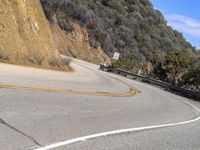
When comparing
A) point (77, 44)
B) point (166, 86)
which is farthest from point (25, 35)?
point (77, 44)

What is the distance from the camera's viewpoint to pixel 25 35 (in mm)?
32094

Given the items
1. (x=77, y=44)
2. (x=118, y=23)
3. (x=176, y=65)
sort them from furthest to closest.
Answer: (x=118, y=23)
(x=77, y=44)
(x=176, y=65)

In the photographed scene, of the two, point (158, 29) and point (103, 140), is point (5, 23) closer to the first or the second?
point (103, 140)

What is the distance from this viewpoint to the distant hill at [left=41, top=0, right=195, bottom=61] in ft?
231

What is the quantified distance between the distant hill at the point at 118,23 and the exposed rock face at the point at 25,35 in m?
25.9

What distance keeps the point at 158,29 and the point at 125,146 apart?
95.8m

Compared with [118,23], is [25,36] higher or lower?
lower

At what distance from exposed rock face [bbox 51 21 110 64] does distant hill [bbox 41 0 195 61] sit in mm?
861

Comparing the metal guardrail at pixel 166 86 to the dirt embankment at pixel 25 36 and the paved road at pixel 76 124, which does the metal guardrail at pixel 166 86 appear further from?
the paved road at pixel 76 124

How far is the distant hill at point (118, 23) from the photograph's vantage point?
7038 centimetres

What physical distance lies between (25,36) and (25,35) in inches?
2.9

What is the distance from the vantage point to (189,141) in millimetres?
12711

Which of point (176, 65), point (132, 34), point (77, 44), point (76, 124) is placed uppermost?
point (132, 34)

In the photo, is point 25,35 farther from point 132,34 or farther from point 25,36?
point 132,34
